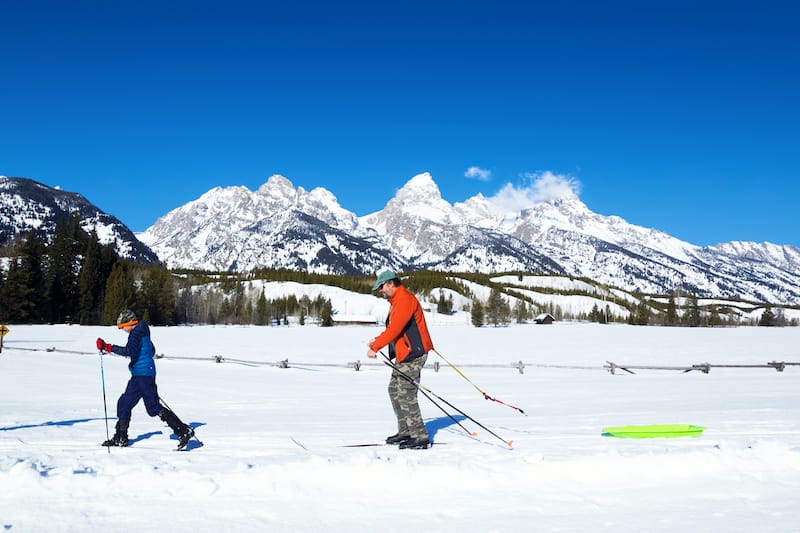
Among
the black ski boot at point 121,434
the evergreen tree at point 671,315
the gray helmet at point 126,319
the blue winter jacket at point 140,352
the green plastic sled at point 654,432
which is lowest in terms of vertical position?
the evergreen tree at point 671,315

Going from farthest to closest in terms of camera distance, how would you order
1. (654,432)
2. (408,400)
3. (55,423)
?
(55,423) < (654,432) < (408,400)

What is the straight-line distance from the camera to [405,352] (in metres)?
7.71

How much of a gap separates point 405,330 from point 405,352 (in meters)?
0.32

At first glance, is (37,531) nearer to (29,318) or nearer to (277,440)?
(277,440)

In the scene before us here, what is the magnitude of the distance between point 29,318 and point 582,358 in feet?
256

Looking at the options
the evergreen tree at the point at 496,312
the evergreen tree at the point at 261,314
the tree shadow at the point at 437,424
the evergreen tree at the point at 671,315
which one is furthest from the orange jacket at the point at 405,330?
the evergreen tree at the point at 671,315

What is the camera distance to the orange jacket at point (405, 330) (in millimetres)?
7516

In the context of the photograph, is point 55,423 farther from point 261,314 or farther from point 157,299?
point 261,314

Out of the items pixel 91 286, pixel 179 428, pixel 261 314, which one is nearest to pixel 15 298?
pixel 91 286

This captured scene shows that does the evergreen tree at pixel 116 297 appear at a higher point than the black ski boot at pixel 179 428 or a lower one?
higher

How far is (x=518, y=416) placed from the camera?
1190 centimetres

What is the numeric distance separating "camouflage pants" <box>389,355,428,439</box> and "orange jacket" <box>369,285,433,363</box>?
13 centimetres

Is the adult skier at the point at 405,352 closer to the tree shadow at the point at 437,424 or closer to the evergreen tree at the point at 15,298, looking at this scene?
the tree shadow at the point at 437,424

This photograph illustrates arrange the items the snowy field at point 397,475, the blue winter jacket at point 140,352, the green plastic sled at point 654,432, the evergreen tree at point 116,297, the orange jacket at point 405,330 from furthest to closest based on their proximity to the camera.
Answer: the evergreen tree at point 116,297 < the green plastic sled at point 654,432 < the blue winter jacket at point 140,352 < the orange jacket at point 405,330 < the snowy field at point 397,475
